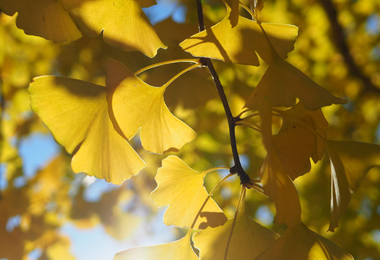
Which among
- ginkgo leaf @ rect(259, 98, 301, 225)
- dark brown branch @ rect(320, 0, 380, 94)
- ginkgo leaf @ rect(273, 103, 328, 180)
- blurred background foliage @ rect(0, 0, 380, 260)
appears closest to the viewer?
ginkgo leaf @ rect(259, 98, 301, 225)

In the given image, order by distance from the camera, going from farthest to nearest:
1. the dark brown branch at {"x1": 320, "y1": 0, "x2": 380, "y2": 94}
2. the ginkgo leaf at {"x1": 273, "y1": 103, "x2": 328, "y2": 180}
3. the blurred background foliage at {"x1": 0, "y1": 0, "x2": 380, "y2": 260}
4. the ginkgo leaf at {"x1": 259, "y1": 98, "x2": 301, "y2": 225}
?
the dark brown branch at {"x1": 320, "y1": 0, "x2": 380, "y2": 94}
the blurred background foliage at {"x1": 0, "y1": 0, "x2": 380, "y2": 260}
the ginkgo leaf at {"x1": 273, "y1": 103, "x2": 328, "y2": 180}
the ginkgo leaf at {"x1": 259, "y1": 98, "x2": 301, "y2": 225}

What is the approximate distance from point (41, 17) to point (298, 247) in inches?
18.3

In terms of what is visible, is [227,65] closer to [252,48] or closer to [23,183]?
[252,48]

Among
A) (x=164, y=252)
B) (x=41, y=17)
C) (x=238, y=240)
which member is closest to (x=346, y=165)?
(x=238, y=240)

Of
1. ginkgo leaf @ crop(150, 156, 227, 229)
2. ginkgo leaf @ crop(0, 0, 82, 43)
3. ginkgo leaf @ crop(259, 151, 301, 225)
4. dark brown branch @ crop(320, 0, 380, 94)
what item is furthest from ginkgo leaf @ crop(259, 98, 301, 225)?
dark brown branch @ crop(320, 0, 380, 94)

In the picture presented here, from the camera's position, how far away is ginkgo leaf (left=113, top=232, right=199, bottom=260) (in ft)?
1.48

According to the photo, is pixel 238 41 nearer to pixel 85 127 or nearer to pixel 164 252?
pixel 85 127

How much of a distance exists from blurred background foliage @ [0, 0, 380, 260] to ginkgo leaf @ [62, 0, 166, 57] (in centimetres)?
26

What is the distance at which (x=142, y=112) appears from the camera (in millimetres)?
418

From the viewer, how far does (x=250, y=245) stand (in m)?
0.44

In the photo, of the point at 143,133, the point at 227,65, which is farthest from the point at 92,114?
the point at 227,65

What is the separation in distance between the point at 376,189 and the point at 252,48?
5.82ft

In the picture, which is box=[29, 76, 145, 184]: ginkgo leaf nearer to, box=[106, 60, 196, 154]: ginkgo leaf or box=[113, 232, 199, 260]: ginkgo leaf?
box=[106, 60, 196, 154]: ginkgo leaf

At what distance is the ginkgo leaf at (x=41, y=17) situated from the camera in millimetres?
381
